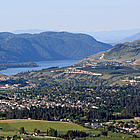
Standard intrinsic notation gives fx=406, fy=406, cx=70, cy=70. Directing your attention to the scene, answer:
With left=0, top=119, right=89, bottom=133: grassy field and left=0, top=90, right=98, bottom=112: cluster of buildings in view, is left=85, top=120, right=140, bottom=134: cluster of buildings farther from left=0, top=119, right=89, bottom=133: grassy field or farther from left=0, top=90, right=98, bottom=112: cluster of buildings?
left=0, top=90, right=98, bottom=112: cluster of buildings

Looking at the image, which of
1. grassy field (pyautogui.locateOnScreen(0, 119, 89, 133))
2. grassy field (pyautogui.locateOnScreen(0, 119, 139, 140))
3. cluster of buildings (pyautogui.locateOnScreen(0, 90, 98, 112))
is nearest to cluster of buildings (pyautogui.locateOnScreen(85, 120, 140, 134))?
grassy field (pyautogui.locateOnScreen(0, 119, 139, 140))

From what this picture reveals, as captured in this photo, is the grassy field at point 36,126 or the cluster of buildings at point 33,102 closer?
the grassy field at point 36,126

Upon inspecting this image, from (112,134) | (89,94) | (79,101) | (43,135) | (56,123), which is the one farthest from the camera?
(89,94)

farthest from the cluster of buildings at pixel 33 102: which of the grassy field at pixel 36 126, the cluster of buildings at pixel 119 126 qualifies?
the cluster of buildings at pixel 119 126

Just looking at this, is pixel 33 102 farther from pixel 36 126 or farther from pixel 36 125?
pixel 36 126

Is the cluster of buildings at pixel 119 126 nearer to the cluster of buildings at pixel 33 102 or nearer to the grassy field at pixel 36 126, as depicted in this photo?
the grassy field at pixel 36 126

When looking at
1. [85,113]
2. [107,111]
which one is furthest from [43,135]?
[107,111]

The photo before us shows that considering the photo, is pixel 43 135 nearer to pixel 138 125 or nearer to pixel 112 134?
pixel 112 134

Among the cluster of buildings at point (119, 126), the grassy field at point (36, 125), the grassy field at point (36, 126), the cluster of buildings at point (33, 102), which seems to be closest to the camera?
the grassy field at point (36, 126)

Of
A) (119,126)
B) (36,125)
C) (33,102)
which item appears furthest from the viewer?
(33,102)

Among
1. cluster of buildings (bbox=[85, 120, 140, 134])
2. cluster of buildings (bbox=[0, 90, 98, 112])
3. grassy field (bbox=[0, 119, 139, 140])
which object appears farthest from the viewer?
cluster of buildings (bbox=[0, 90, 98, 112])

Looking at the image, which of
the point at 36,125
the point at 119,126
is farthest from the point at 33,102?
the point at 119,126
